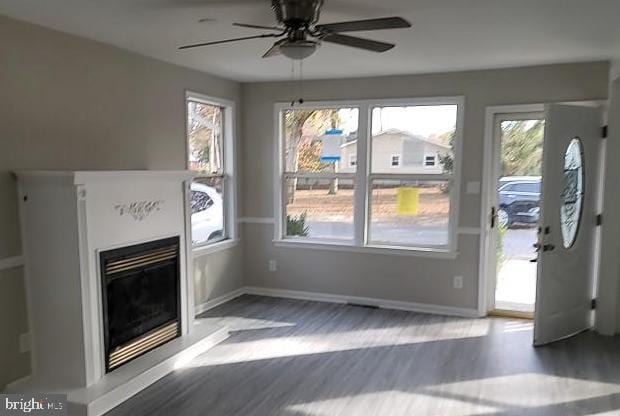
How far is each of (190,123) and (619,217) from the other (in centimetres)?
411

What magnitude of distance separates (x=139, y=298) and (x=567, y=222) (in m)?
3.68

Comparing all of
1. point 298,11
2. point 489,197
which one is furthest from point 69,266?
point 489,197

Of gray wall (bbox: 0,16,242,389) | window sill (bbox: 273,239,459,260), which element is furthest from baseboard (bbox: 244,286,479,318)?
gray wall (bbox: 0,16,242,389)

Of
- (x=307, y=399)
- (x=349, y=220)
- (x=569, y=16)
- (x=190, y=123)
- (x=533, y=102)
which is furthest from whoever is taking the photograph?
(x=349, y=220)

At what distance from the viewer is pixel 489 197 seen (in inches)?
187

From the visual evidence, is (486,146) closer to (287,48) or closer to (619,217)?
(619,217)

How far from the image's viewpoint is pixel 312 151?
5.50 m

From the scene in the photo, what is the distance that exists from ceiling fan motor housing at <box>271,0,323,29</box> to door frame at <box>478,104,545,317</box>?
2.75 m

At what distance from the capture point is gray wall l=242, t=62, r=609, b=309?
4484mm

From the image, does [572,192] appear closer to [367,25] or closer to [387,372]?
[387,372]

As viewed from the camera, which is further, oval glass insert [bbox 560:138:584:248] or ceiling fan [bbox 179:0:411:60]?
oval glass insert [bbox 560:138:584:248]

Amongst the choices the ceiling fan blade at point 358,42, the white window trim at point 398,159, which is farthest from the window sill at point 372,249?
the ceiling fan blade at point 358,42

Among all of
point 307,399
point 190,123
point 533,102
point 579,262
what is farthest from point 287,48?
point 579,262

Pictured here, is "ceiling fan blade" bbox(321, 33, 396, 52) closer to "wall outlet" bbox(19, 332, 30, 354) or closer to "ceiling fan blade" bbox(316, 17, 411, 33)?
"ceiling fan blade" bbox(316, 17, 411, 33)
